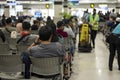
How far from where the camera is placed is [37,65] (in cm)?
562

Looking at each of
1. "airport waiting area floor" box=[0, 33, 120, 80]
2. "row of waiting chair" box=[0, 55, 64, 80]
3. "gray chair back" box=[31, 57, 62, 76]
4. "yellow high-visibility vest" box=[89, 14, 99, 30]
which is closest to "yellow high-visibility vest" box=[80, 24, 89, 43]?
"airport waiting area floor" box=[0, 33, 120, 80]

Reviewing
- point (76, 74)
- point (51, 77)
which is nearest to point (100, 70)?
point (76, 74)

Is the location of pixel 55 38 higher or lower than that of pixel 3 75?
higher

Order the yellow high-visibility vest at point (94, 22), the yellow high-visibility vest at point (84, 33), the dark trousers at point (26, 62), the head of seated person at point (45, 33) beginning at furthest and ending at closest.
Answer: the yellow high-visibility vest at point (94, 22) < the yellow high-visibility vest at point (84, 33) < the dark trousers at point (26, 62) < the head of seated person at point (45, 33)

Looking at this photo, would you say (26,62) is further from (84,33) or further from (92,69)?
(84,33)

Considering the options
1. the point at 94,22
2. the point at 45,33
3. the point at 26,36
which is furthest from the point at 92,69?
the point at 94,22

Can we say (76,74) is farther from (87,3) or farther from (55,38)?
(87,3)

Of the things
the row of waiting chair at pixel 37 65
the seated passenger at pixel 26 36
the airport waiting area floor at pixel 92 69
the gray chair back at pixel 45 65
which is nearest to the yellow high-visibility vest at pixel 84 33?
the airport waiting area floor at pixel 92 69

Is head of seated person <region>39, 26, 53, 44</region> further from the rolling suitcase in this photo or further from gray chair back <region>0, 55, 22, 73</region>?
the rolling suitcase

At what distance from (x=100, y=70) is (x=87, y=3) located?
124ft

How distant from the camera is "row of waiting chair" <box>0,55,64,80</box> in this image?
559 cm

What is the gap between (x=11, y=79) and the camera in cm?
571

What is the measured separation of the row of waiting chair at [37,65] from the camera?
5.59 m

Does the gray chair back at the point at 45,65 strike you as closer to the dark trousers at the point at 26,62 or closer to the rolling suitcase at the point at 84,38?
the dark trousers at the point at 26,62
